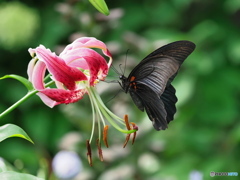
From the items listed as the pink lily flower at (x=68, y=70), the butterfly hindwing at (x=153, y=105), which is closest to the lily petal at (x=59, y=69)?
the pink lily flower at (x=68, y=70)

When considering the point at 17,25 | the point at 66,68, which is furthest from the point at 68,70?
the point at 17,25

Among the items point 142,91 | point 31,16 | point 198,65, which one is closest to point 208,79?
point 198,65

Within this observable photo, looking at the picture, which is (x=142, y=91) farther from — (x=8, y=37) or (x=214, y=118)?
(x=214, y=118)

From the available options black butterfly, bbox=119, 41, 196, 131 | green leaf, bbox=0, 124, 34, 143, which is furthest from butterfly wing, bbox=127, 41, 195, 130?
green leaf, bbox=0, 124, 34, 143

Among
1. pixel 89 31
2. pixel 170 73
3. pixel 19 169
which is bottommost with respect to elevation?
pixel 89 31

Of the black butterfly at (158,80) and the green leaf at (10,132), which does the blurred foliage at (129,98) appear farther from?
the green leaf at (10,132)
